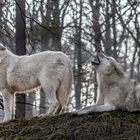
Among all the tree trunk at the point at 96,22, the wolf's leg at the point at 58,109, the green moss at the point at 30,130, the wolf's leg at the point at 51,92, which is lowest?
the green moss at the point at 30,130

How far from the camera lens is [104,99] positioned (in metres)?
7.41

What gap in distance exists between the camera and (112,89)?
733cm

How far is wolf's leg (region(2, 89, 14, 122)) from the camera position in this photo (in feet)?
25.7

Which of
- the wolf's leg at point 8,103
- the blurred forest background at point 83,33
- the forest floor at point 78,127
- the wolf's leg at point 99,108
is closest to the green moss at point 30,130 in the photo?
the forest floor at point 78,127

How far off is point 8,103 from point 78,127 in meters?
1.83

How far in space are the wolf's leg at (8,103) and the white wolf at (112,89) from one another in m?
1.39

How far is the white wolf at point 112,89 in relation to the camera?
706 centimetres

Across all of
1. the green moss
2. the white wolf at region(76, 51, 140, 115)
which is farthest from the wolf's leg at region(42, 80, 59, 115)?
the green moss

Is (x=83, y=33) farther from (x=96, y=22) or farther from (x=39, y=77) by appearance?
(x=39, y=77)

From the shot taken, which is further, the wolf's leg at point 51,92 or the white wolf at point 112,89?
the wolf's leg at point 51,92

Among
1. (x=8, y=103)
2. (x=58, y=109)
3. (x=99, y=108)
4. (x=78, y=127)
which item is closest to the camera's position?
(x=78, y=127)

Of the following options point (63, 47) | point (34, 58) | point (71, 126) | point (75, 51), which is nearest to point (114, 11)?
point (63, 47)

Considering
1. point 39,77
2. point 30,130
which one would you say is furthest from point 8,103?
point 30,130

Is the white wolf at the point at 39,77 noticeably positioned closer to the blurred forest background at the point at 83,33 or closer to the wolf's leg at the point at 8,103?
the wolf's leg at the point at 8,103
